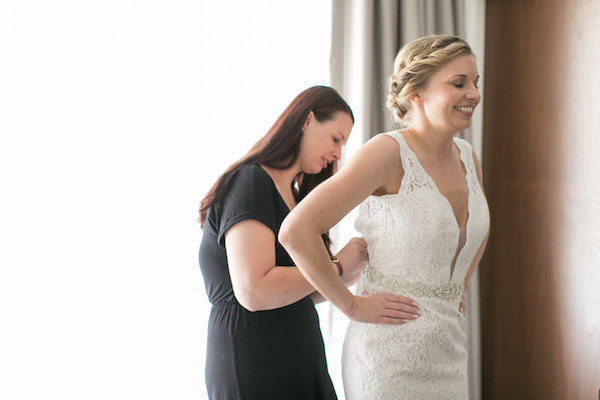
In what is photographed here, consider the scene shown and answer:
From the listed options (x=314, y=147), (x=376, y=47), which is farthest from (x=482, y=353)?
(x=314, y=147)

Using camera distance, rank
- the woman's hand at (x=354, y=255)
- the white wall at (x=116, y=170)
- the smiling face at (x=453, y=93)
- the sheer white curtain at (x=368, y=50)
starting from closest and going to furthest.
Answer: the smiling face at (x=453, y=93)
the woman's hand at (x=354, y=255)
the white wall at (x=116, y=170)
the sheer white curtain at (x=368, y=50)

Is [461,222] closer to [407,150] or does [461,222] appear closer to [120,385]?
[407,150]

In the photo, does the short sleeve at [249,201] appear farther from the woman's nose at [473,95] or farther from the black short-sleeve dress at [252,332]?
the woman's nose at [473,95]

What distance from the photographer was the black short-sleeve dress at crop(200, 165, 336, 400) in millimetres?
1443

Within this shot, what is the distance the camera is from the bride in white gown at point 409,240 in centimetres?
135

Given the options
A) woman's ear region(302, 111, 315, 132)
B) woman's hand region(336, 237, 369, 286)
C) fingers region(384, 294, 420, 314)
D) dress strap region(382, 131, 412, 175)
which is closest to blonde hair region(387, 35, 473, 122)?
dress strap region(382, 131, 412, 175)

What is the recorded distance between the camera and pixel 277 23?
2398mm

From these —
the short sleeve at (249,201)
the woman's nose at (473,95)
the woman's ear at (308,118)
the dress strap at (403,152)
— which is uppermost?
the woman's nose at (473,95)

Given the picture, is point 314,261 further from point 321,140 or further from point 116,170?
point 116,170

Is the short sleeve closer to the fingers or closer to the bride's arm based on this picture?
the bride's arm

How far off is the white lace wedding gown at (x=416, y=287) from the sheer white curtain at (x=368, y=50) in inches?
41.2

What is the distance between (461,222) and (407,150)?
223mm

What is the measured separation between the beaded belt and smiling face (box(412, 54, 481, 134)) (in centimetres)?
39

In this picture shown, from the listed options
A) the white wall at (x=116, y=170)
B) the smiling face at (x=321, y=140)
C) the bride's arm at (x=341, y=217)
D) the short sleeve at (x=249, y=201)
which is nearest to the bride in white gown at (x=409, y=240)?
the bride's arm at (x=341, y=217)
